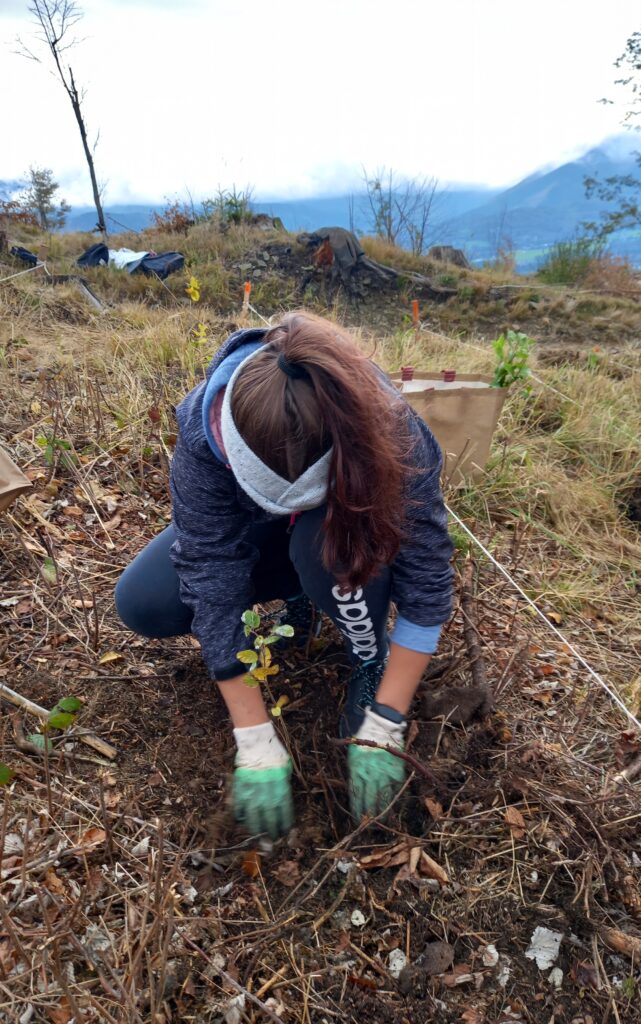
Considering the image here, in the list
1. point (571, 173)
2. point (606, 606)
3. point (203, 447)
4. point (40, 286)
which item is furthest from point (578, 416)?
point (571, 173)

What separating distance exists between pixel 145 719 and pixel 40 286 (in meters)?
4.87

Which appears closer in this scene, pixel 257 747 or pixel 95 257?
pixel 257 747

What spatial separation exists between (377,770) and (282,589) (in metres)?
0.53

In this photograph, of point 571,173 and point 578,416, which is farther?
point 571,173

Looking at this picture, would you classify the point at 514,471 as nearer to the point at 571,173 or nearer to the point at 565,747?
the point at 565,747

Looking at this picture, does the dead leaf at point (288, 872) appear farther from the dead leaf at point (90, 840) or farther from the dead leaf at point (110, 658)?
the dead leaf at point (110, 658)

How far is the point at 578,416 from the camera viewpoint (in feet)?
10.5

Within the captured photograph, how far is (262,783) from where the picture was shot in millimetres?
1142

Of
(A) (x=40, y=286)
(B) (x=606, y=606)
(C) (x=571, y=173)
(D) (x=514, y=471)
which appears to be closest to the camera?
(B) (x=606, y=606)

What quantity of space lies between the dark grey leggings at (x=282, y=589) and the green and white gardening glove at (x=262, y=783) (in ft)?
0.87

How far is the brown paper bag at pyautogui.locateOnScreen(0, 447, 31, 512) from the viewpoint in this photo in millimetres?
1434

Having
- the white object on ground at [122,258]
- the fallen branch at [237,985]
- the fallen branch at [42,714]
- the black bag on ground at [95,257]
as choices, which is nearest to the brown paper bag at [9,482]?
the fallen branch at [42,714]

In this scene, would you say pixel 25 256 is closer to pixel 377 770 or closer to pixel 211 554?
pixel 211 554

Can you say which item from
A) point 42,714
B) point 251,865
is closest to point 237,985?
point 251,865
